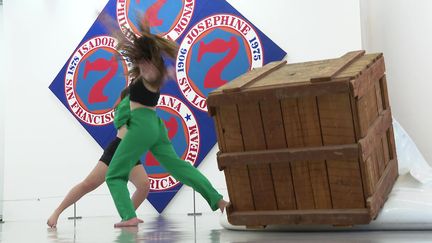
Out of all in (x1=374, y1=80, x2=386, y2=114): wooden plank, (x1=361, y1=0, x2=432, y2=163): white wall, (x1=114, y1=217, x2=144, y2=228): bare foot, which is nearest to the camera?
(x1=374, y1=80, x2=386, y2=114): wooden plank

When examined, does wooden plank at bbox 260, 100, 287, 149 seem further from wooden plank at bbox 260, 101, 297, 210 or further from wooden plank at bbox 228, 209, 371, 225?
wooden plank at bbox 228, 209, 371, 225

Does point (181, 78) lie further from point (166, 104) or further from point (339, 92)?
point (339, 92)

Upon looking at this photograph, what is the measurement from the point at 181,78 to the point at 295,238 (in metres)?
4.27

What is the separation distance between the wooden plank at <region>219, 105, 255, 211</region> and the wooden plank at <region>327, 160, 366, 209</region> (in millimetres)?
392

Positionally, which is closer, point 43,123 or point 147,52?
point 147,52

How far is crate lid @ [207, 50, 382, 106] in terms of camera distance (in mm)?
2586

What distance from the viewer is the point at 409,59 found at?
6.18 metres

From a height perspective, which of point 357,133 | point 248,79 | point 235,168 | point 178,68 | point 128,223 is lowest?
point 128,223

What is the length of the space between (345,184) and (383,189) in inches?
13.1

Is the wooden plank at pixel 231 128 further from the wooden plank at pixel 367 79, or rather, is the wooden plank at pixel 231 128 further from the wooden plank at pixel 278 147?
the wooden plank at pixel 367 79

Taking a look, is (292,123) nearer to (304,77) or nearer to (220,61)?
(304,77)

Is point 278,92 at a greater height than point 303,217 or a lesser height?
greater

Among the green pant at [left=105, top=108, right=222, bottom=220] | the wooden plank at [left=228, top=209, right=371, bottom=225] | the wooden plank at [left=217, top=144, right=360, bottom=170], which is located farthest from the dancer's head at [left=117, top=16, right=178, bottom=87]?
the wooden plank at [left=228, top=209, right=371, bottom=225]

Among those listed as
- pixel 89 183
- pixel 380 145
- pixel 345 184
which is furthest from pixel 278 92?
pixel 89 183
